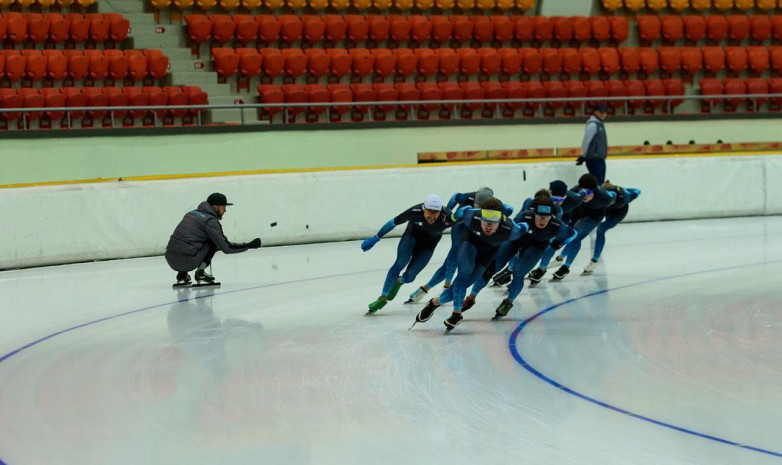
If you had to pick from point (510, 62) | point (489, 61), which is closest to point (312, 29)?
point (489, 61)

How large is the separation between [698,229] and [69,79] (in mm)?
10857

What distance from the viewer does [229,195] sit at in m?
15.0

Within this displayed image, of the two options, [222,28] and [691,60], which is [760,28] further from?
[222,28]

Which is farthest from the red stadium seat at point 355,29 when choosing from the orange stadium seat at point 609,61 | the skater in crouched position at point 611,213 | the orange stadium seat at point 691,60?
the skater in crouched position at point 611,213

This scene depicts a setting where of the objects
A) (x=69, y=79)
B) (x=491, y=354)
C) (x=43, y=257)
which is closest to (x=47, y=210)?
(x=43, y=257)

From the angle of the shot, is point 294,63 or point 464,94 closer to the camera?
point 294,63

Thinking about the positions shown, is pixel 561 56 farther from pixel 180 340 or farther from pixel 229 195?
pixel 180 340

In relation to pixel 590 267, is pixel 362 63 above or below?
above

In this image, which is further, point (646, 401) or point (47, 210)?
point (47, 210)

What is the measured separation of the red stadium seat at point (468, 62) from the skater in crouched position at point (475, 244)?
1204 cm

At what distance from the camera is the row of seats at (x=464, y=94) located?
753 inches

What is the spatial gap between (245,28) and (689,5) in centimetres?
1085

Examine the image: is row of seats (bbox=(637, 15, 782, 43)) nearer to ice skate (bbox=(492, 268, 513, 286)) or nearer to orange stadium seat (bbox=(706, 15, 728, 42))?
orange stadium seat (bbox=(706, 15, 728, 42))

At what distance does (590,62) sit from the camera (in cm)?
2202
